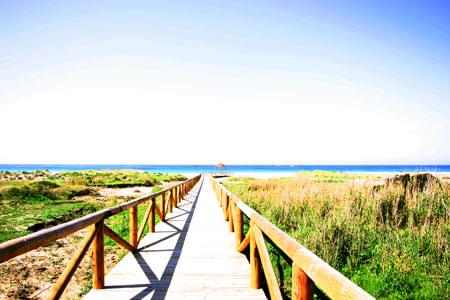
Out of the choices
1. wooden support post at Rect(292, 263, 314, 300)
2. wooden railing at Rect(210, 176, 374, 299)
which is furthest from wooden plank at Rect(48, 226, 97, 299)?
wooden support post at Rect(292, 263, 314, 300)

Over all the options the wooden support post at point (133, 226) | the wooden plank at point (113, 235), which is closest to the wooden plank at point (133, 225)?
the wooden support post at point (133, 226)

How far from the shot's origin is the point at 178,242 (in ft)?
21.1

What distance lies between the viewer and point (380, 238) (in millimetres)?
5719

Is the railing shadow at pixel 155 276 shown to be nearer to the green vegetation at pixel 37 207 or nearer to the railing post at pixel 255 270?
the railing post at pixel 255 270

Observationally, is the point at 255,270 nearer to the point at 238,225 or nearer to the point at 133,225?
the point at 238,225

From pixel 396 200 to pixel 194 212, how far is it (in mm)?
6519

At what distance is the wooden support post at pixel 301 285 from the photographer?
207 centimetres

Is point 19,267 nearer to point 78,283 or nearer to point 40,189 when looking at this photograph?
point 78,283

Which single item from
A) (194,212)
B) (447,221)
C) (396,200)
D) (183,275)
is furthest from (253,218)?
(194,212)

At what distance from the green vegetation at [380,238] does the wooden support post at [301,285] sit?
2.67 meters

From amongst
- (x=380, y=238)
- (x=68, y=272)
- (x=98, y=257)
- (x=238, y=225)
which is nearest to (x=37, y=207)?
(x=238, y=225)

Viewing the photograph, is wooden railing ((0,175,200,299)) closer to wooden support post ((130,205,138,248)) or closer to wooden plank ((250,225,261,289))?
wooden support post ((130,205,138,248))

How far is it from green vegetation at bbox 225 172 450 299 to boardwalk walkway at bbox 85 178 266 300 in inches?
37.2

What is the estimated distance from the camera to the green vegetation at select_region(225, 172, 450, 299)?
4378mm
